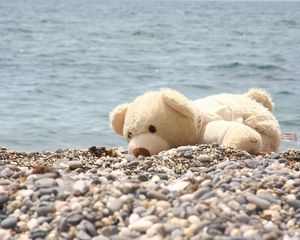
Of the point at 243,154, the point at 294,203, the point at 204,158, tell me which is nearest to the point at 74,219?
the point at 294,203

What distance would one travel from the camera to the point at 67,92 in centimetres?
1145

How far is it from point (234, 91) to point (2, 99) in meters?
3.91

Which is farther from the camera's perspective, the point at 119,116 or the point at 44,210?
the point at 119,116

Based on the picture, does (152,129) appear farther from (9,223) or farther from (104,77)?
(104,77)

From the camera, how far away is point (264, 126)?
5855 millimetres

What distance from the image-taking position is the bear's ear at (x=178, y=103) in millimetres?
5441

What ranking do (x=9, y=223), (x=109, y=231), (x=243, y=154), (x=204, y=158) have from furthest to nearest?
(x=243, y=154) → (x=204, y=158) → (x=9, y=223) → (x=109, y=231)

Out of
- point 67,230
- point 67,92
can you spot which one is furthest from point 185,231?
point 67,92

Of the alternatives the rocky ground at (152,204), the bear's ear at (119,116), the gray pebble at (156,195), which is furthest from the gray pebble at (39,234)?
the bear's ear at (119,116)

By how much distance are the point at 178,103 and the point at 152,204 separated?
2084 millimetres

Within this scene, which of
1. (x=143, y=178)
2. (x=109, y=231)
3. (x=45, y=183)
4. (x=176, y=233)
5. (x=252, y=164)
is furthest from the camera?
(x=252, y=164)

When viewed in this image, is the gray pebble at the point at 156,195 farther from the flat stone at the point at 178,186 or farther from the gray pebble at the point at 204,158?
the gray pebble at the point at 204,158

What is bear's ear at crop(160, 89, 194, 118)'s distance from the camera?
544 cm

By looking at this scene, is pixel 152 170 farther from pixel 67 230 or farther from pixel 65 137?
pixel 65 137
